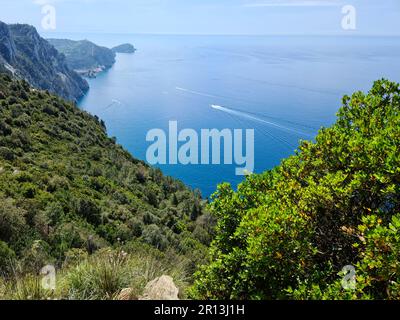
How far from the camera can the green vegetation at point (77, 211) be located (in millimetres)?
5586

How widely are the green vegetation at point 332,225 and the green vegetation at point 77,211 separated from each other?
171 cm

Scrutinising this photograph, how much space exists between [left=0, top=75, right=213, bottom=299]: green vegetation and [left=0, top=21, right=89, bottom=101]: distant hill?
94.2m

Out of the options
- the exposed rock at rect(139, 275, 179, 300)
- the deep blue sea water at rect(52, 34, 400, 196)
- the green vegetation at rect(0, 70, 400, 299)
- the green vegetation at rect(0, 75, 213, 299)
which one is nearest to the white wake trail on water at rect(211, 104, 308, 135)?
the deep blue sea water at rect(52, 34, 400, 196)

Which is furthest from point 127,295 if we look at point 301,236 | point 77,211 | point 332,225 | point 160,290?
point 77,211

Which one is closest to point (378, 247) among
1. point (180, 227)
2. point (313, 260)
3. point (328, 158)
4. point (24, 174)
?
point (313, 260)

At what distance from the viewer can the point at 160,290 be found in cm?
528

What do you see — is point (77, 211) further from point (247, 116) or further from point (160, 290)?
point (247, 116)

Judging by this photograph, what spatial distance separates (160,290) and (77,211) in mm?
13176

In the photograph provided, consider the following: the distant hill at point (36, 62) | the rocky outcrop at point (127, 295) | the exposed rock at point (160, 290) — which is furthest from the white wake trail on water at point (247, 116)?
the rocky outcrop at point (127, 295)

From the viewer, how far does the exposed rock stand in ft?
16.9

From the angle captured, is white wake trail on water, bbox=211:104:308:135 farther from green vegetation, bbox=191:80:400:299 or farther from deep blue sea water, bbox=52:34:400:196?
green vegetation, bbox=191:80:400:299

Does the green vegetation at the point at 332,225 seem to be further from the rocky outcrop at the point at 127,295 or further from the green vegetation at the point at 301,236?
the rocky outcrop at the point at 127,295

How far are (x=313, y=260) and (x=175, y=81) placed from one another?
150 metres

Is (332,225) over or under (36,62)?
under
